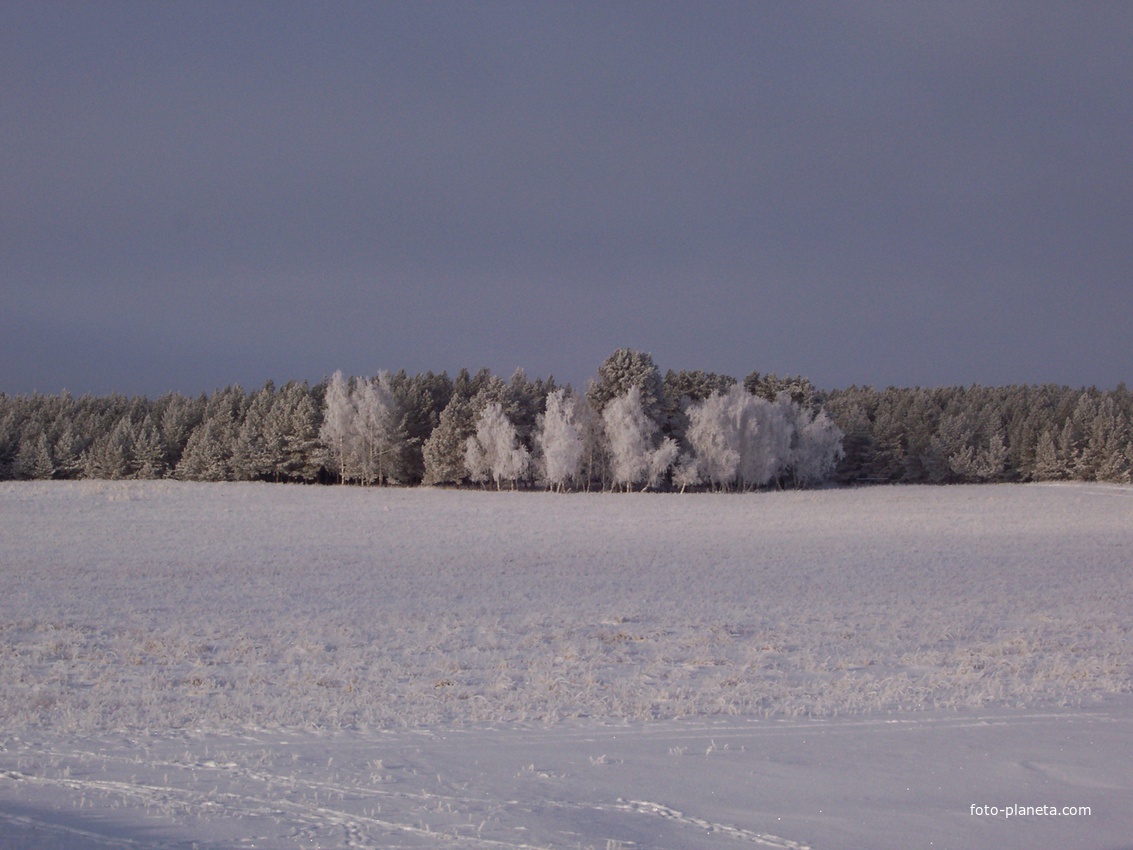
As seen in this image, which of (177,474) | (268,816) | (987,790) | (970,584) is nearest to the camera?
(268,816)

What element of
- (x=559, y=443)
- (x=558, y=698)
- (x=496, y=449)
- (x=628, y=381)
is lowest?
(x=558, y=698)

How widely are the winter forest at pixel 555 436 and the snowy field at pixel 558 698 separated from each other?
42986 millimetres

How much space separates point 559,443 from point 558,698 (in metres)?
59.5

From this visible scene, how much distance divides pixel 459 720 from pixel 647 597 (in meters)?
12.3

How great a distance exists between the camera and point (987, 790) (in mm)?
7691

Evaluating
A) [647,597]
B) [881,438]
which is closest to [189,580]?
[647,597]

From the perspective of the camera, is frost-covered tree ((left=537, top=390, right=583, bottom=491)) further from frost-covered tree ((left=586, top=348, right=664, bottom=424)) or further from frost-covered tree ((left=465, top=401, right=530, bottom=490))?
frost-covered tree ((left=586, top=348, right=664, bottom=424))

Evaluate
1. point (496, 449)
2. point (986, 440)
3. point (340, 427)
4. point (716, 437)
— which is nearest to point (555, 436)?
point (496, 449)

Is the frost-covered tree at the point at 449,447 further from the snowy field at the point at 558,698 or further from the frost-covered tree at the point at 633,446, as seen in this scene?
the snowy field at the point at 558,698

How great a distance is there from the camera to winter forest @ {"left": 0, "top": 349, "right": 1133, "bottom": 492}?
7381 centimetres

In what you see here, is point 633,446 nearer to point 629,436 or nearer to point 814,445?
point 629,436

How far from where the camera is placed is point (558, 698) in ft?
37.7

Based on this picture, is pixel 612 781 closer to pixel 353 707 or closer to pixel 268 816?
pixel 268 816

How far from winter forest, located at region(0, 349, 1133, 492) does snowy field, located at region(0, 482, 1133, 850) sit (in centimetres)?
4299
